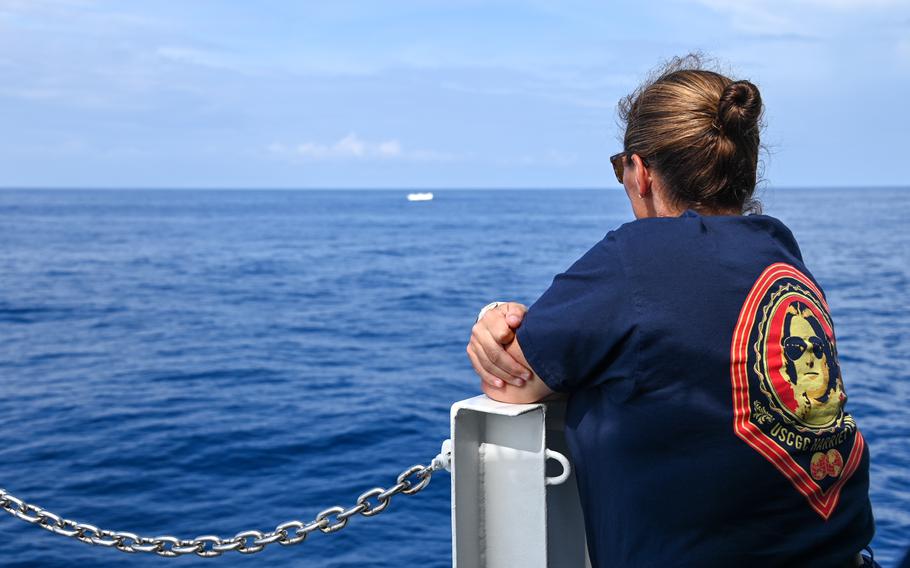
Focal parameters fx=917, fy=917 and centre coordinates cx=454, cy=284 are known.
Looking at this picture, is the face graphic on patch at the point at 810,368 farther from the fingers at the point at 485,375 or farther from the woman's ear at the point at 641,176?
the fingers at the point at 485,375

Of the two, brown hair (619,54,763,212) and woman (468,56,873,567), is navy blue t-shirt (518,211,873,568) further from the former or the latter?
brown hair (619,54,763,212)

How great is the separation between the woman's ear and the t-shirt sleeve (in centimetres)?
24

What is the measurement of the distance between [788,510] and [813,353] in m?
0.34

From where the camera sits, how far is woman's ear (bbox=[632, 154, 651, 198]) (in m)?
2.17

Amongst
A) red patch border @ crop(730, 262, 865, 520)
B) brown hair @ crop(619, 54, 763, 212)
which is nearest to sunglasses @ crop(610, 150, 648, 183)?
brown hair @ crop(619, 54, 763, 212)

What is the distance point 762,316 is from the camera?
1933mm

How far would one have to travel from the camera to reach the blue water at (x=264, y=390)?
8.90m

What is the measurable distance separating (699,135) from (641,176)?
0.16m

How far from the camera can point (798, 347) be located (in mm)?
1944

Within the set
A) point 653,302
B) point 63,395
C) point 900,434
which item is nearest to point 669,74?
point 653,302

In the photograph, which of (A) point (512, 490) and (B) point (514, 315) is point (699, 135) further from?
(A) point (512, 490)

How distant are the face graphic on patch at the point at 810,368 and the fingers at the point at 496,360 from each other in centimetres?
57

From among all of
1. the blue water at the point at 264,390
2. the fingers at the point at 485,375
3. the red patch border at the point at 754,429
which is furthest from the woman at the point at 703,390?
the blue water at the point at 264,390

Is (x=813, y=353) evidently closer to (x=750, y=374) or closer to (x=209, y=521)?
(x=750, y=374)
